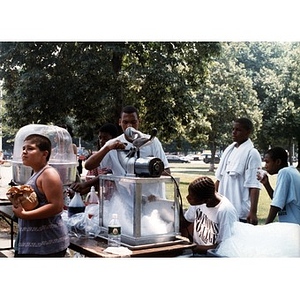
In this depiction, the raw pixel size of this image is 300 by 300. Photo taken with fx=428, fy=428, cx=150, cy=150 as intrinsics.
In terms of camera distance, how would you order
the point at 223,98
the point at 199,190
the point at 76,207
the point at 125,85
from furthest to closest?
the point at 223,98 → the point at 125,85 → the point at 76,207 → the point at 199,190

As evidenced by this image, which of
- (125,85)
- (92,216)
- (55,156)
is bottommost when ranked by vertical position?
(92,216)

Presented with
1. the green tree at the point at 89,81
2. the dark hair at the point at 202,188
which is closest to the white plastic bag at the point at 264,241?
the dark hair at the point at 202,188

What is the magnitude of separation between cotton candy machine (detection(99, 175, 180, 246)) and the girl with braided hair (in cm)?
24

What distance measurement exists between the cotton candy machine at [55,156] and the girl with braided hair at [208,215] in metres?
0.90

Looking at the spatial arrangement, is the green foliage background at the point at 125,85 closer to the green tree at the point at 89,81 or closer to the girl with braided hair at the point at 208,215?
the green tree at the point at 89,81

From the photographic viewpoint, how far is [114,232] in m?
1.69

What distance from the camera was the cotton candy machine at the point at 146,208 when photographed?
1675 mm

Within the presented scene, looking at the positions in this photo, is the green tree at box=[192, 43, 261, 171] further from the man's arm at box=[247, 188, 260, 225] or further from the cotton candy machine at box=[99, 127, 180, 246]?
the cotton candy machine at box=[99, 127, 180, 246]

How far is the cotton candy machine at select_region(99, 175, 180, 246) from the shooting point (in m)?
1.67

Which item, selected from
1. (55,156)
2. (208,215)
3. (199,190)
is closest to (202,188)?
(199,190)

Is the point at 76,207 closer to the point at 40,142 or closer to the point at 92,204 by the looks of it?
the point at 92,204

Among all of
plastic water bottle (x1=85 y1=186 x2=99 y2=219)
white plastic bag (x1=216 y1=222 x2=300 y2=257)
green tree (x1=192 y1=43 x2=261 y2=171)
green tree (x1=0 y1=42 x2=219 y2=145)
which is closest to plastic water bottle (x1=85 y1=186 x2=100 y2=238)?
plastic water bottle (x1=85 y1=186 x2=99 y2=219)

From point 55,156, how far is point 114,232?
1532mm

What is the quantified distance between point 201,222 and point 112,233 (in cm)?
63
